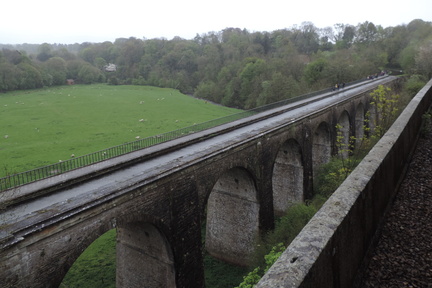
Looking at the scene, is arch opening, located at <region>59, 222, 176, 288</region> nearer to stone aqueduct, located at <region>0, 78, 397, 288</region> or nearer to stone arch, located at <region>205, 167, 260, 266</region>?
stone aqueduct, located at <region>0, 78, 397, 288</region>

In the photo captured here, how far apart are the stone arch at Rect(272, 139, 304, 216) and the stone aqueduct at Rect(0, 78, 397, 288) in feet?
0.18

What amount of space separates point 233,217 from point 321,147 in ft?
36.2

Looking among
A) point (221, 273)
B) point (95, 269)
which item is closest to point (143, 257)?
point (221, 273)

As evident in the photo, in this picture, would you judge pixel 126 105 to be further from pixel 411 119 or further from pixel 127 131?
pixel 411 119

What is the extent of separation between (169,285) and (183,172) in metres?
3.48

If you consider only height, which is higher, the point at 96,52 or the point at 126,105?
the point at 96,52

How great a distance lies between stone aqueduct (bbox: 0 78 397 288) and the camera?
21.2 feet

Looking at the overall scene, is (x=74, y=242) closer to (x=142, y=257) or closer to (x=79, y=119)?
(x=142, y=257)

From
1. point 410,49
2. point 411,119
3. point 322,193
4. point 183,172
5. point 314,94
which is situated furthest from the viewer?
point 410,49

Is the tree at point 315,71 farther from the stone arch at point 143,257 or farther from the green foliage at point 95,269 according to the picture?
the stone arch at point 143,257

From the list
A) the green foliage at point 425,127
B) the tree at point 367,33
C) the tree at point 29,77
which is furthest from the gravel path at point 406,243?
the tree at point 367,33

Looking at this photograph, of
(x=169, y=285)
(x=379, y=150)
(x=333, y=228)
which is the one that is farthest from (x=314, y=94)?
(x=333, y=228)

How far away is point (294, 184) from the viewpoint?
18.7m

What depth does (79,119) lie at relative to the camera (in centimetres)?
4409
